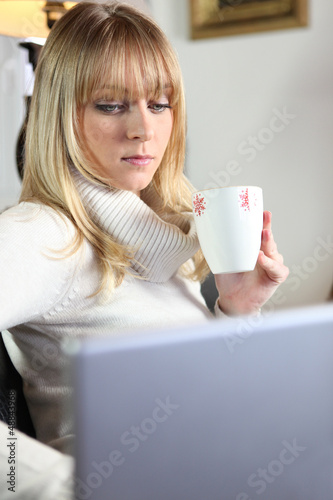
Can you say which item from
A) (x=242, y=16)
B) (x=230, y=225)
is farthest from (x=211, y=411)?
(x=242, y=16)

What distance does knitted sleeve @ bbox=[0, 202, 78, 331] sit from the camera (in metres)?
0.63

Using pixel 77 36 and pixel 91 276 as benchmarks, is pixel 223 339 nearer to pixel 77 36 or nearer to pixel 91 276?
pixel 91 276

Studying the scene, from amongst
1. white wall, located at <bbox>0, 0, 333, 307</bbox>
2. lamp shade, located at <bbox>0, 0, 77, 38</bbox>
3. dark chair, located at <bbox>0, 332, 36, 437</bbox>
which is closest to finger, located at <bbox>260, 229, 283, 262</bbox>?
dark chair, located at <bbox>0, 332, 36, 437</bbox>

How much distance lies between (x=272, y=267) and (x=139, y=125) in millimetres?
264

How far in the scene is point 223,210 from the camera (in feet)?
2.19

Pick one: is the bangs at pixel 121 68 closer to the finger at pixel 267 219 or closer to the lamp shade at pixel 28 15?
the finger at pixel 267 219

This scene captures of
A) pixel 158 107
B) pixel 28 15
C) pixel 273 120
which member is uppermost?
pixel 28 15

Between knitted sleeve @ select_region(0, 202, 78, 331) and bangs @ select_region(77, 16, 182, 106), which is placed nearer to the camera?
knitted sleeve @ select_region(0, 202, 78, 331)

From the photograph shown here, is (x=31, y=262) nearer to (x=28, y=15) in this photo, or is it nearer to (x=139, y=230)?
(x=139, y=230)

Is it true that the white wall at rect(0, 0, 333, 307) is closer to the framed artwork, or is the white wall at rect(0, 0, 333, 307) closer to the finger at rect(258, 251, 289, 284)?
the framed artwork

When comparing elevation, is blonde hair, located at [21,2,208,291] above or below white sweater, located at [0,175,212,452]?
above

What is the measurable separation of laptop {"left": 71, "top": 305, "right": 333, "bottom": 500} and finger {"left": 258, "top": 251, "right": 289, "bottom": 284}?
0.41 metres

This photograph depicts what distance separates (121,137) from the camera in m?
0.76

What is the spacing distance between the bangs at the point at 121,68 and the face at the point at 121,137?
0.01 m
